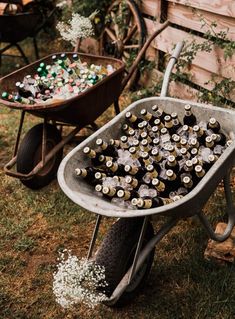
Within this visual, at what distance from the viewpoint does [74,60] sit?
3.24 metres

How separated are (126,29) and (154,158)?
2449 millimetres

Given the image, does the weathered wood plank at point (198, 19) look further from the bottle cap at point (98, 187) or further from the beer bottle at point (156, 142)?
the bottle cap at point (98, 187)

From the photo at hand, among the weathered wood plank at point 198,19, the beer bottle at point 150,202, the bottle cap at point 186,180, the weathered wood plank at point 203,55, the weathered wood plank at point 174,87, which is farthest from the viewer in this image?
the weathered wood plank at point 174,87

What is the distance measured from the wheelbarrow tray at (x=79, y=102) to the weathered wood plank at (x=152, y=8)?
38.6 inches

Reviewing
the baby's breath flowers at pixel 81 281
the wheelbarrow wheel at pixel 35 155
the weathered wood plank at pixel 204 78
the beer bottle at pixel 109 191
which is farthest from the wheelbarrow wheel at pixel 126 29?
the baby's breath flowers at pixel 81 281

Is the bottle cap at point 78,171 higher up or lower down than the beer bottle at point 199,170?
lower down

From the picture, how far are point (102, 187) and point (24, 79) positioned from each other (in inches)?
57.0

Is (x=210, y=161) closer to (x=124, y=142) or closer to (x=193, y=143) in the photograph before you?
(x=193, y=143)

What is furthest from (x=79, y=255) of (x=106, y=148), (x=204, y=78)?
(x=204, y=78)

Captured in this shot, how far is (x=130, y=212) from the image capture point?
169cm

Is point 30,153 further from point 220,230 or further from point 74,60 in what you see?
point 220,230

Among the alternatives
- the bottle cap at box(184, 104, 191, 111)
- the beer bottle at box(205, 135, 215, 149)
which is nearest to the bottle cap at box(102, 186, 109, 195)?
the beer bottle at box(205, 135, 215, 149)

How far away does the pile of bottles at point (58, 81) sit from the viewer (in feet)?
9.52

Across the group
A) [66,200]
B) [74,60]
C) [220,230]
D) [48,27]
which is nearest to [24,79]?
[74,60]
